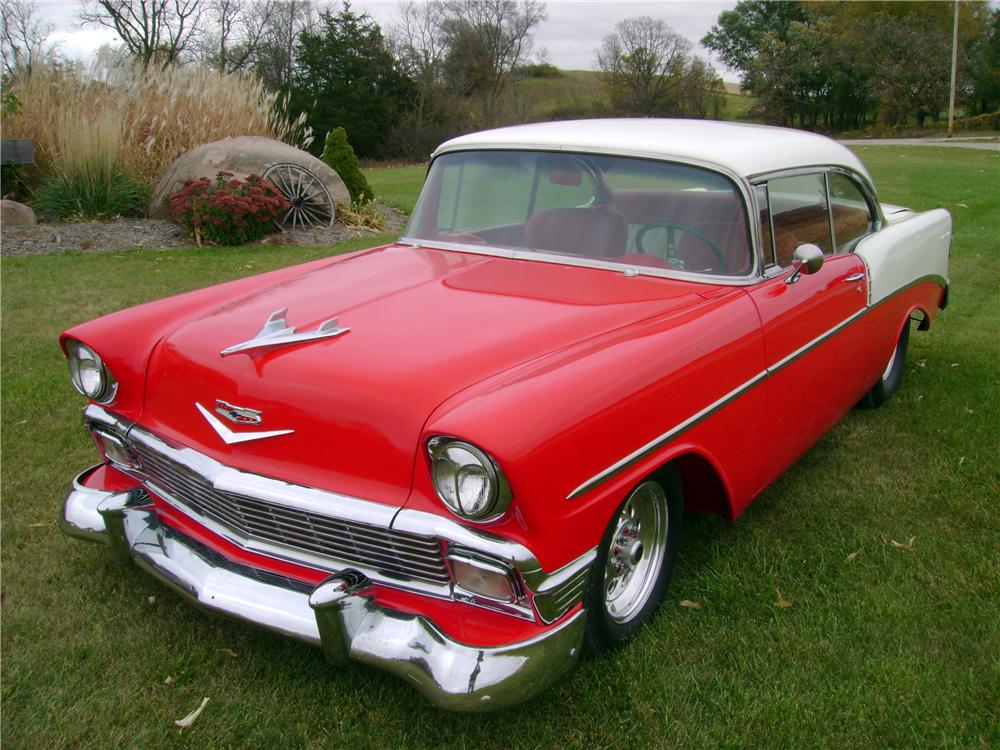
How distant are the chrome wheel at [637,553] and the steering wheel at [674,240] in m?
0.90

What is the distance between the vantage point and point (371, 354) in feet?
7.78

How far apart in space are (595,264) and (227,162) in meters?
7.33

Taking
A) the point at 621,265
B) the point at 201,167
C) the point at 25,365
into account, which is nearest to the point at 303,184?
the point at 201,167

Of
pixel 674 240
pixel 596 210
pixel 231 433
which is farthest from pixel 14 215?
pixel 674 240

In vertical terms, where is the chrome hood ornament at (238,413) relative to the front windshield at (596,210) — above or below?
below

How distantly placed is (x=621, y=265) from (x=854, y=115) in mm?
39189

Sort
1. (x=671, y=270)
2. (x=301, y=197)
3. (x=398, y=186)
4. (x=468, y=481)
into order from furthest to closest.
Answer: (x=398, y=186) → (x=301, y=197) → (x=671, y=270) → (x=468, y=481)

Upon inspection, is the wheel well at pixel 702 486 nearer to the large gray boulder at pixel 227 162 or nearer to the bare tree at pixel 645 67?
the large gray boulder at pixel 227 162

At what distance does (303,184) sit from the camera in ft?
31.7

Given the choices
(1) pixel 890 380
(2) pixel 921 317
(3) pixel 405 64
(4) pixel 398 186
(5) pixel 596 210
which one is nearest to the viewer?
(5) pixel 596 210

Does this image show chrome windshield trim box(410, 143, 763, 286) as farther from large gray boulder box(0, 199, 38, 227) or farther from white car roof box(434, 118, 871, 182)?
large gray boulder box(0, 199, 38, 227)

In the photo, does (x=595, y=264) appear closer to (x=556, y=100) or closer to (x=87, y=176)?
(x=87, y=176)

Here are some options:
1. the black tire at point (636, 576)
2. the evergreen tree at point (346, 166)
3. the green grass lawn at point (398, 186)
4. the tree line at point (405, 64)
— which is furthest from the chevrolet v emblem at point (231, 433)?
the tree line at point (405, 64)

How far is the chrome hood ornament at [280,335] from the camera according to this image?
2469mm
